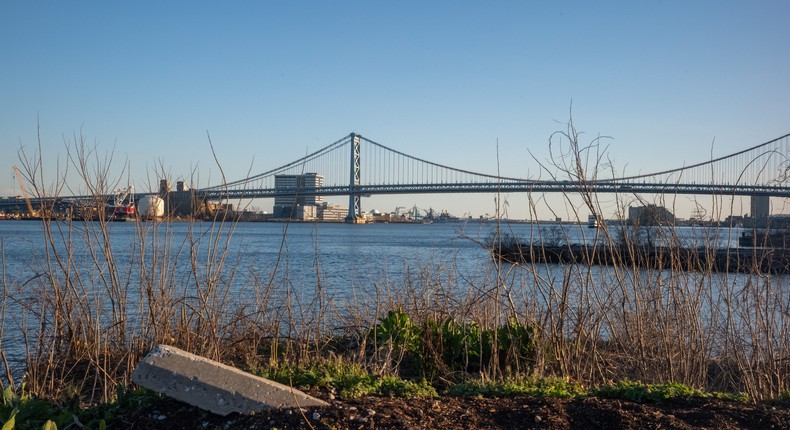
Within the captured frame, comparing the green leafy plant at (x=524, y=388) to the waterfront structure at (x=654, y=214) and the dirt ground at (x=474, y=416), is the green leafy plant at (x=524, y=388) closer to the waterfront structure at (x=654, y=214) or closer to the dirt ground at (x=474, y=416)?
the dirt ground at (x=474, y=416)

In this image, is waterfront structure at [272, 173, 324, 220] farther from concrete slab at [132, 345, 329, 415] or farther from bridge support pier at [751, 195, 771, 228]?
bridge support pier at [751, 195, 771, 228]

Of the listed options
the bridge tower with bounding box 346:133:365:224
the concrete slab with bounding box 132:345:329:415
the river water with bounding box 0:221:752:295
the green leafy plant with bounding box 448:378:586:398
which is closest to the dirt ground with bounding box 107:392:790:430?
the concrete slab with bounding box 132:345:329:415

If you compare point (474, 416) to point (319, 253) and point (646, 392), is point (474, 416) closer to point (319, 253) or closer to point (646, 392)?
point (646, 392)

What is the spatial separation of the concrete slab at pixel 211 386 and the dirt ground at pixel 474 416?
0.07m

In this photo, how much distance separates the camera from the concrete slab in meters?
3.42

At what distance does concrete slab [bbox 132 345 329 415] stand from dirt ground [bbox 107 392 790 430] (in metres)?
0.07

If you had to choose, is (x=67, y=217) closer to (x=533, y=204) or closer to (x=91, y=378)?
(x=91, y=378)

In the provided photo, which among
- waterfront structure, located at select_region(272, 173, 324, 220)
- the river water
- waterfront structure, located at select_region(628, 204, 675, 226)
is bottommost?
the river water

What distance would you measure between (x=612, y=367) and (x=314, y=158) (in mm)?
65374

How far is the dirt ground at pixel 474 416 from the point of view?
10.6 ft

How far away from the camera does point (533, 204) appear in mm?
5508

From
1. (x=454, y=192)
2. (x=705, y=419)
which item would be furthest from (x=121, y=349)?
(x=454, y=192)

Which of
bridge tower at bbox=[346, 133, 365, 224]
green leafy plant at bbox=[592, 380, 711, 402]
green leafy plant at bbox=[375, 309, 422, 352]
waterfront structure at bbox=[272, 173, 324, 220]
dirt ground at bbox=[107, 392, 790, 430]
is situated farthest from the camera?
bridge tower at bbox=[346, 133, 365, 224]

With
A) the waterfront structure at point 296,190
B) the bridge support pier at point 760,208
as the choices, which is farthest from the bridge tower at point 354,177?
the bridge support pier at point 760,208
